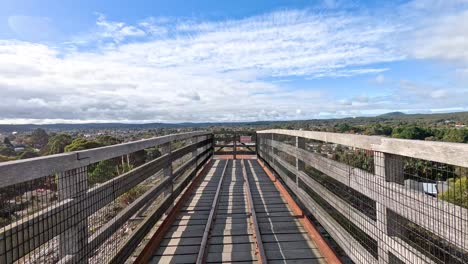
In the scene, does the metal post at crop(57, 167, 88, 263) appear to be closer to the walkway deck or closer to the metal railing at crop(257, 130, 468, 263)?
the walkway deck

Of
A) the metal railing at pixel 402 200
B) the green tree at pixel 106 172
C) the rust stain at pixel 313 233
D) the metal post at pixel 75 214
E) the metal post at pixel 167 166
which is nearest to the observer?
the metal railing at pixel 402 200

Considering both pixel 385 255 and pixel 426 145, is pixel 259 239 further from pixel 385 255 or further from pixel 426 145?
pixel 426 145

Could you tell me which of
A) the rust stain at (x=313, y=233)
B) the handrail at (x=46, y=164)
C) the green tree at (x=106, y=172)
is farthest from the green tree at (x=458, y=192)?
the green tree at (x=106, y=172)

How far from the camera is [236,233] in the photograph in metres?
4.18

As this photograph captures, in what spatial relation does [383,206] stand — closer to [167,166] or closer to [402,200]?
[402,200]

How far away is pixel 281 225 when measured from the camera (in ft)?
14.6

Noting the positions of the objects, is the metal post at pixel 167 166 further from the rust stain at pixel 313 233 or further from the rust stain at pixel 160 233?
the rust stain at pixel 313 233

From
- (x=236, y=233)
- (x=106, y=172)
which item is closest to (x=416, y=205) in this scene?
(x=236, y=233)

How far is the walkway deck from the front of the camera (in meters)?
3.45

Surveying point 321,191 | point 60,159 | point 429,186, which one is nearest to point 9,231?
point 60,159

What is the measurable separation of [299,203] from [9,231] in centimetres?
450

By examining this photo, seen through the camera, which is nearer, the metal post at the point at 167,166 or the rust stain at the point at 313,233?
the rust stain at the point at 313,233

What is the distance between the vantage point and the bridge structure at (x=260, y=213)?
171cm

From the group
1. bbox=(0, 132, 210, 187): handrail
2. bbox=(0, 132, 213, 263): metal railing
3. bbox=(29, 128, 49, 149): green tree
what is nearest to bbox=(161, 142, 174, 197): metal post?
bbox=(0, 132, 213, 263): metal railing
